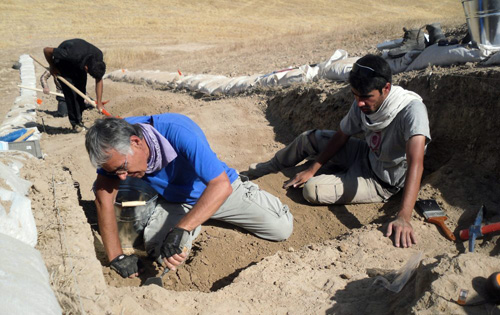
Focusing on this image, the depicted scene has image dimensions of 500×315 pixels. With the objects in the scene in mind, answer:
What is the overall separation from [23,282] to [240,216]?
5.16 ft

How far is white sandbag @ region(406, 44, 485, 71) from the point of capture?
3.55m

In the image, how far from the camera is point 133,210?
268 cm

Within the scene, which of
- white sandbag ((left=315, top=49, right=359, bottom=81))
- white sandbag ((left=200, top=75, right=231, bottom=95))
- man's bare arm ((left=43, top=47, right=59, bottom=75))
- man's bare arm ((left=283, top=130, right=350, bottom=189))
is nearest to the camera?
man's bare arm ((left=283, top=130, right=350, bottom=189))

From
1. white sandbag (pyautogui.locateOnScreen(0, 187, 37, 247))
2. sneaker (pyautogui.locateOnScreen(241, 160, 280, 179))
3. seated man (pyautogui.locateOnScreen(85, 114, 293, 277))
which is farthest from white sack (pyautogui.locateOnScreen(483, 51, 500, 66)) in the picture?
white sandbag (pyautogui.locateOnScreen(0, 187, 37, 247))

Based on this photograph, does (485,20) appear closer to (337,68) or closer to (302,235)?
(337,68)

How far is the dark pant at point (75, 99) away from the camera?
18.8 feet

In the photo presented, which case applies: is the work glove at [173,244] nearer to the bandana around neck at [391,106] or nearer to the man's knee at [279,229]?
the man's knee at [279,229]

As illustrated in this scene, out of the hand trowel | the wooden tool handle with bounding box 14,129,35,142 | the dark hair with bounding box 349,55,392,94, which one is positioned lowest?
the hand trowel

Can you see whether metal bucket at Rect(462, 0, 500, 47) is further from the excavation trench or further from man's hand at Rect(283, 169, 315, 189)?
man's hand at Rect(283, 169, 315, 189)

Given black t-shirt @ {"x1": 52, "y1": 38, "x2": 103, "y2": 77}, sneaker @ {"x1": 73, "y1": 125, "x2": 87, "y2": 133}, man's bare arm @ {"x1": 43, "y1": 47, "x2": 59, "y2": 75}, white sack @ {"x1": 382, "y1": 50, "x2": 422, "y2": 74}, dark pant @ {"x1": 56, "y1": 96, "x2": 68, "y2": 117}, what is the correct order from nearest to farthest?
white sack @ {"x1": 382, "y1": 50, "x2": 422, "y2": 74} < black t-shirt @ {"x1": 52, "y1": 38, "x2": 103, "y2": 77} < man's bare arm @ {"x1": 43, "y1": 47, "x2": 59, "y2": 75} < sneaker @ {"x1": 73, "y1": 125, "x2": 87, "y2": 133} < dark pant @ {"x1": 56, "y1": 96, "x2": 68, "y2": 117}

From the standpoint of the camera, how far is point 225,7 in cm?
2125

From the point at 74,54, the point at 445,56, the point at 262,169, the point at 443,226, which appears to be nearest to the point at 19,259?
the point at 443,226

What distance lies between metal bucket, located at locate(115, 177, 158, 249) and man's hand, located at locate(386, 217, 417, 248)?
59.3 inches

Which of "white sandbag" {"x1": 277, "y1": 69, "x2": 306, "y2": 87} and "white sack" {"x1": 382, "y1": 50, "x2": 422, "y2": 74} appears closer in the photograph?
"white sack" {"x1": 382, "y1": 50, "x2": 422, "y2": 74}
